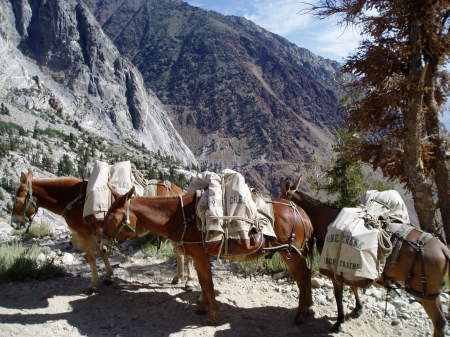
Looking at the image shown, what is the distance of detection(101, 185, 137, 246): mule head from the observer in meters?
5.20

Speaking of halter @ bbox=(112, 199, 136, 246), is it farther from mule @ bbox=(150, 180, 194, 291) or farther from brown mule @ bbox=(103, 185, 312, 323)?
mule @ bbox=(150, 180, 194, 291)

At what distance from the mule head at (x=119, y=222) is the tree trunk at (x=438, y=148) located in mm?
5541

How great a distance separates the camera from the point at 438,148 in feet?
22.7

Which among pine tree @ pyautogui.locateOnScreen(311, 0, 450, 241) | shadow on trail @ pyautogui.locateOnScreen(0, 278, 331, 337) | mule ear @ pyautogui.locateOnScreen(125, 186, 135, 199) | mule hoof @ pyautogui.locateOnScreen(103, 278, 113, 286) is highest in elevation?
pine tree @ pyautogui.locateOnScreen(311, 0, 450, 241)

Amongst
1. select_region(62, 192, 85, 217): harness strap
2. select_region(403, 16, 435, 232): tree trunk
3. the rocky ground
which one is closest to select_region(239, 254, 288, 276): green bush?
the rocky ground

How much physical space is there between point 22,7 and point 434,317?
20968 cm

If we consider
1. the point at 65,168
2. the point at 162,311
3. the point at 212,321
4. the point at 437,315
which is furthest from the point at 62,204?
Answer: the point at 65,168

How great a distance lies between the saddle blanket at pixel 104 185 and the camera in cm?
591

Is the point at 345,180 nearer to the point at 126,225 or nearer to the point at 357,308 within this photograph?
the point at 357,308

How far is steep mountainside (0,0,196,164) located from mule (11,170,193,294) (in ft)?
506

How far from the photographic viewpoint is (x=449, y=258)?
4379 millimetres

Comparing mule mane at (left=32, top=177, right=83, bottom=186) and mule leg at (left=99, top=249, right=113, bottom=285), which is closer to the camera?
mule mane at (left=32, top=177, right=83, bottom=186)

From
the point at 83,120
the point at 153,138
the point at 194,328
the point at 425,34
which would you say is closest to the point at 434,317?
the point at 194,328

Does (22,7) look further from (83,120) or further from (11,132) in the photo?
(11,132)
